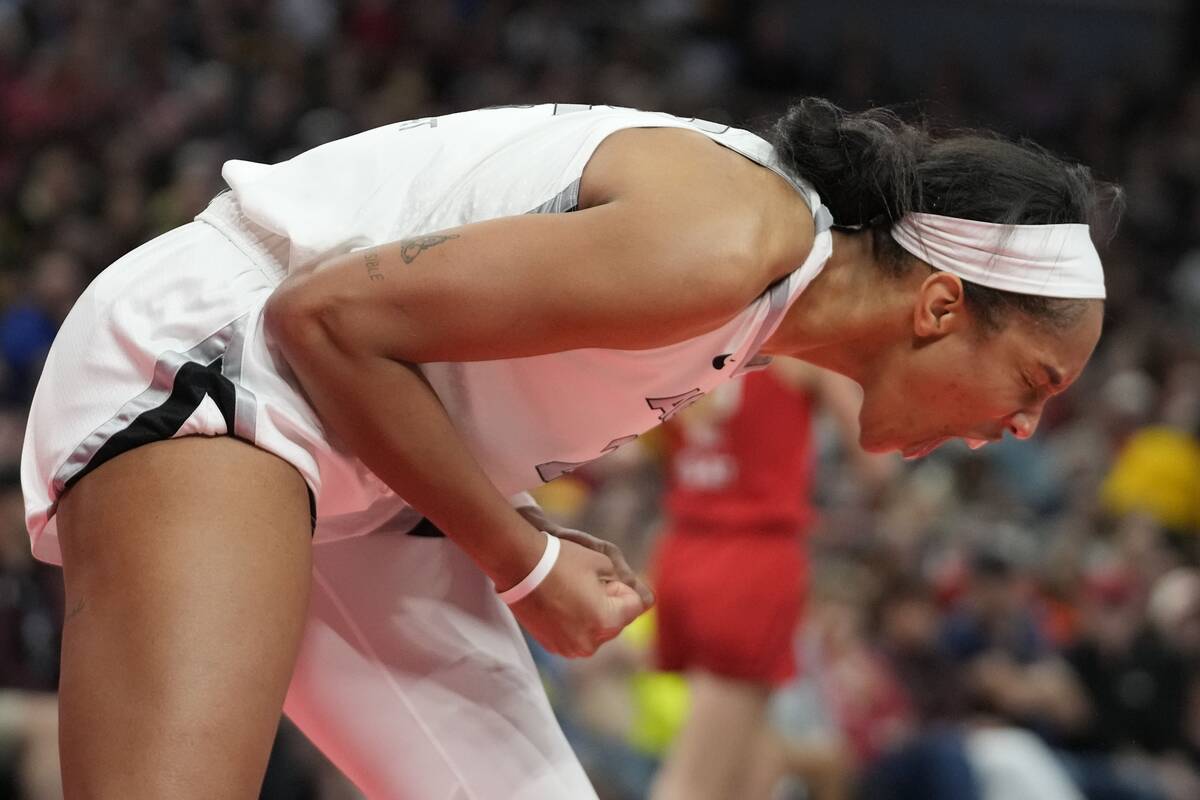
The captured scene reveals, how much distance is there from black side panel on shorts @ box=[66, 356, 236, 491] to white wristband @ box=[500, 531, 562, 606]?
0.46 meters

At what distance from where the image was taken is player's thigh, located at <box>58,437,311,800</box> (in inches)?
75.1

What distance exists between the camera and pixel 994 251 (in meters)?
2.28

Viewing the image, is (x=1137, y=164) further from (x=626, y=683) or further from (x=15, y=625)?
(x=15, y=625)

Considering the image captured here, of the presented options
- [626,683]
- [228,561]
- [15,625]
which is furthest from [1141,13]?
[228,561]

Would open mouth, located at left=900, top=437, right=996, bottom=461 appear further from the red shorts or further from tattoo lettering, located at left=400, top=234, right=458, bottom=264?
the red shorts

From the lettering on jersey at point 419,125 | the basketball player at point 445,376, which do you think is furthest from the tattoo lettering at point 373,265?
the lettering on jersey at point 419,125

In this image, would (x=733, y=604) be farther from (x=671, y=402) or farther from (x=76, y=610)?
(x=76, y=610)

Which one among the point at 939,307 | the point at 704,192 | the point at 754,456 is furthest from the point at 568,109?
the point at 754,456

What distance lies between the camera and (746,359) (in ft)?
7.73

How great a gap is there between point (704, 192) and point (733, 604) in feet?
8.61

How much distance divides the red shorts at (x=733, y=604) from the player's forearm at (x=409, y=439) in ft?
7.62

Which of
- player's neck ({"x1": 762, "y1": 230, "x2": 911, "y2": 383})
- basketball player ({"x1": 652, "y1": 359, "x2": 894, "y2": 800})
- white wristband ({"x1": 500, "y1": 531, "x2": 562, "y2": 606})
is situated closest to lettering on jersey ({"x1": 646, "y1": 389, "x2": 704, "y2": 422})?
A: player's neck ({"x1": 762, "y1": 230, "x2": 911, "y2": 383})

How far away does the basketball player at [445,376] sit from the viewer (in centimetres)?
197

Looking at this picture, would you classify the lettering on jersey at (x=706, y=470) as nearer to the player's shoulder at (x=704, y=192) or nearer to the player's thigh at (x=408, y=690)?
the player's thigh at (x=408, y=690)
